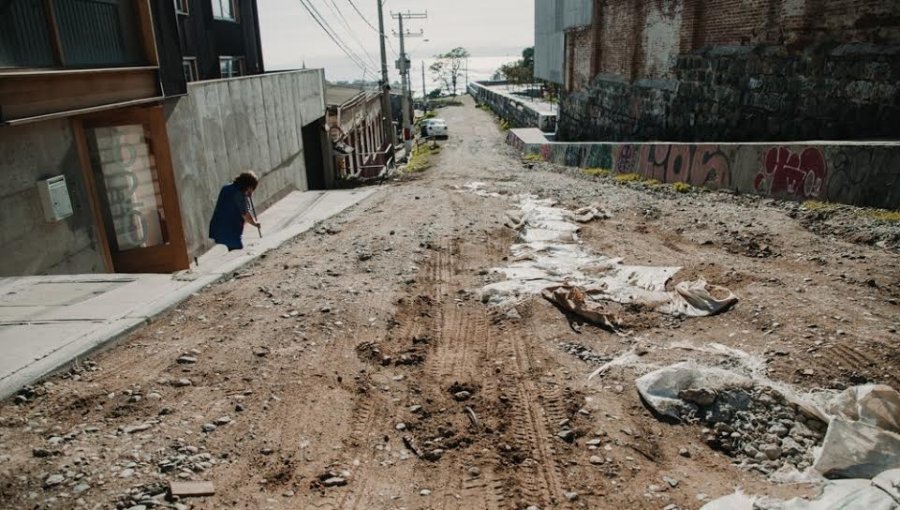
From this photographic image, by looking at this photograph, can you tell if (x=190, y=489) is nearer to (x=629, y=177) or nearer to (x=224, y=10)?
(x=629, y=177)

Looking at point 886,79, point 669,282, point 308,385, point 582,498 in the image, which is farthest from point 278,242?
point 886,79

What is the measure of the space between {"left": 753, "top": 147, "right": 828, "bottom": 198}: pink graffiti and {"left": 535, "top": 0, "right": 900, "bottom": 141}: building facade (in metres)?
1.56

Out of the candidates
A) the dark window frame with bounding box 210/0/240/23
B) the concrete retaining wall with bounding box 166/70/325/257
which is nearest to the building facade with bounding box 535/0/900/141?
the concrete retaining wall with bounding box 166/70/325/257

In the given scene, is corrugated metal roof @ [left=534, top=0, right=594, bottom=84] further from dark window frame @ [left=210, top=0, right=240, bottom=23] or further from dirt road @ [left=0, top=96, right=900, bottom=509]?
dirt road @ [left=0, top=96, right=900, bottom=509]

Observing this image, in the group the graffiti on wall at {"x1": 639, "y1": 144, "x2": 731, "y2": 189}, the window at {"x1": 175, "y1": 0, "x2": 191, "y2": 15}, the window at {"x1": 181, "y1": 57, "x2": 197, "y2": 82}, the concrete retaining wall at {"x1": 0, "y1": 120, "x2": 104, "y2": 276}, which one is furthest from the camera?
the window at {"x1": 181, "y1": 57, "x2": 197, "y2": 82}

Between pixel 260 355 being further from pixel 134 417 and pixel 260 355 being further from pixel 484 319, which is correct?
pixel 484 319

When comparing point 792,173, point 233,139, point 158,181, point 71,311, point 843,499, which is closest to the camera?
point 843,499

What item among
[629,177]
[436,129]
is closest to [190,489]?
[629,177]

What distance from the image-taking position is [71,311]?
515 cm

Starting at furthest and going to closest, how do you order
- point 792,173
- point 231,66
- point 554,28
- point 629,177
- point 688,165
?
point 554,28, point 231,66, point 629,177, point 688,165, point 792,173

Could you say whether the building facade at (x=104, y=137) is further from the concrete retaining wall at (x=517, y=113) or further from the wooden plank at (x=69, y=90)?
the concrete retaining wall at (x=517, y=113)

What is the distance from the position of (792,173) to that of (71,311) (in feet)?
35.9

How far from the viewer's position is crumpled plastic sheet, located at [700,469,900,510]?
2875 mm

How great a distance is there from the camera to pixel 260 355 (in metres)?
4.76
